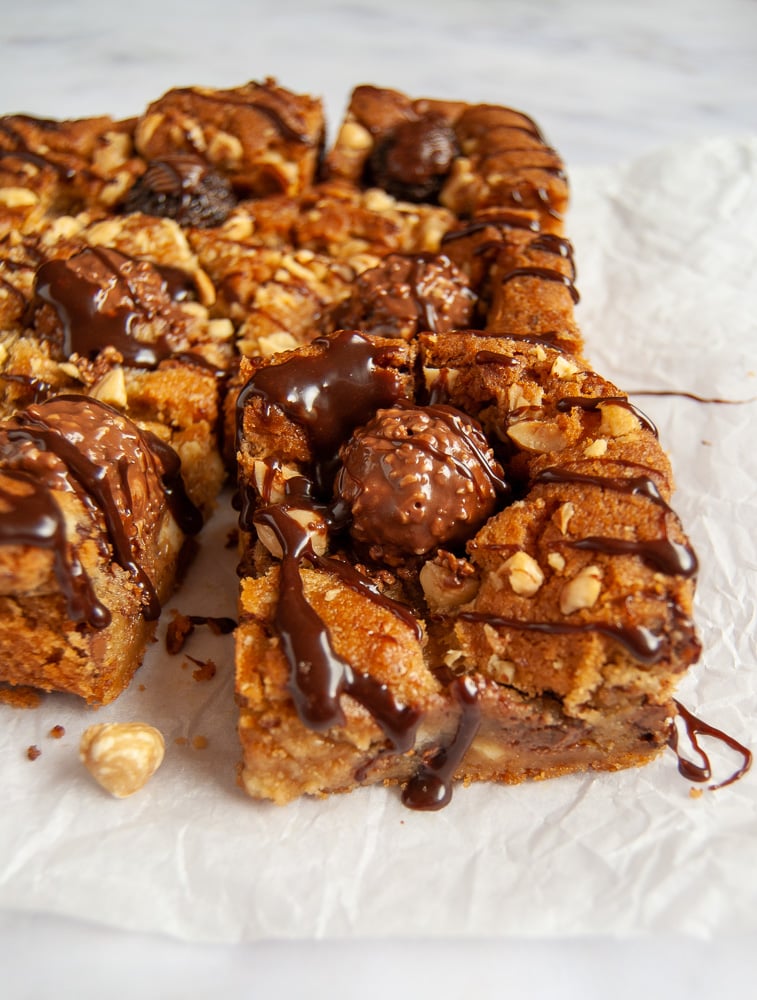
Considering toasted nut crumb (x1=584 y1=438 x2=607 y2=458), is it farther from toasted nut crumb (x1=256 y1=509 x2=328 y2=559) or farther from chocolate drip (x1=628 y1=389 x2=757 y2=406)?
chocolate drip (x1=628 y1=389 x2=757 y2=406)

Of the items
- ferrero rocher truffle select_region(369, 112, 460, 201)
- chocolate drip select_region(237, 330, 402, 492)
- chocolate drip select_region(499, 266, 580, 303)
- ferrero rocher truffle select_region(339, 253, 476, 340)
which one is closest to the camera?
chocolate drip select_region(237, 330, 402, 492)

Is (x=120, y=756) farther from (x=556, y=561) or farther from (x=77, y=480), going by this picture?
(x=556, y=561)

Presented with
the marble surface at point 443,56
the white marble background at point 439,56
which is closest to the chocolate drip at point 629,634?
the marble surface at point 443,56

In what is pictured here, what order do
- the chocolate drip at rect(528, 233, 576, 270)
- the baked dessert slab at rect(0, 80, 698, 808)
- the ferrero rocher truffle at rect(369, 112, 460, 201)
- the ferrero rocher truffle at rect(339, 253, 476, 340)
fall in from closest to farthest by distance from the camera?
the baked dessert slab at rect(0, 80, 698, 808), the ferrero rocher truffle at rect(339, 253, 476, 340), the chocolate drip at rect(528, 233, 576, 270), the ferrero rocher truffle at rect(369, 112, 460, 201)

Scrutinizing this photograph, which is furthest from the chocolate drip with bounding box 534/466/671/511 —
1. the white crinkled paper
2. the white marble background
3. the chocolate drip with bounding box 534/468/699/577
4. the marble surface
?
the white marble background

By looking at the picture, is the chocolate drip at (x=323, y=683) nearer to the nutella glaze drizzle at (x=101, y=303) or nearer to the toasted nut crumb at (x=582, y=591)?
the toasted nut crumb at (x=582, y=591)

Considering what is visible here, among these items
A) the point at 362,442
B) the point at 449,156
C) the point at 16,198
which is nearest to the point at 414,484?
the point at 362,442
